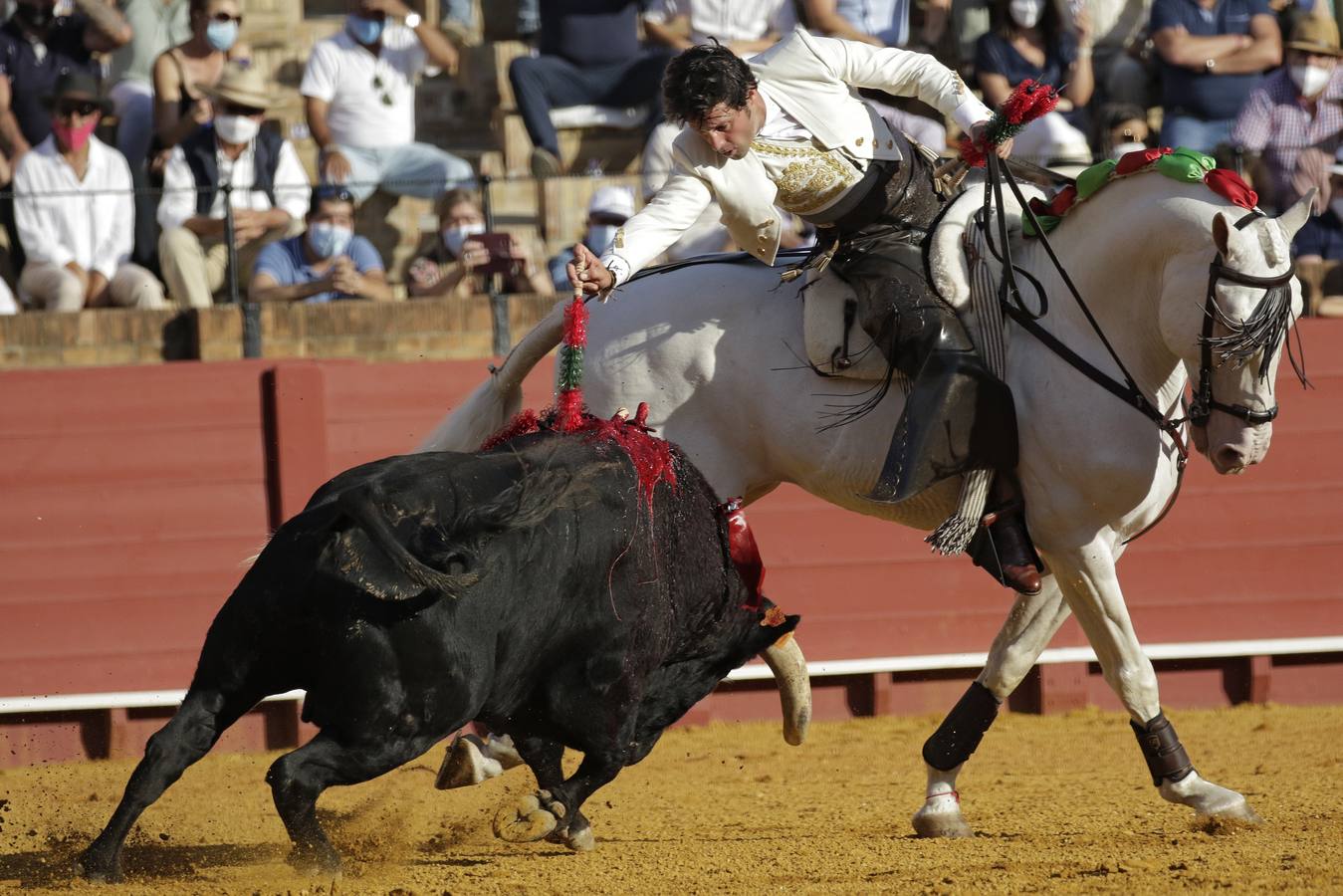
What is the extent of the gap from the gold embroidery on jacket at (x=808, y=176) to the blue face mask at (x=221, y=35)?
16.2 ft

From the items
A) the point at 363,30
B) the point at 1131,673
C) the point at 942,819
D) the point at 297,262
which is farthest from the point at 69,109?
the point at 1131,673

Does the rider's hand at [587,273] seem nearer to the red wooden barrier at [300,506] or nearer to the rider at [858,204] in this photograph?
the rider at [858,204]

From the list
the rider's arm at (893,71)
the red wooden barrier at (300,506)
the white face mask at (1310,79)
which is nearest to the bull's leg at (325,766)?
the rider's arm at (893,71)

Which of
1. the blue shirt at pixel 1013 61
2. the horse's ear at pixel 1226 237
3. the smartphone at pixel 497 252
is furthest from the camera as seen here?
the blue shirt at pixel 1013 61

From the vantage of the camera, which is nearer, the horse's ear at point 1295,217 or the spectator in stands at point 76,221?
the horse's ear at point 1295,217

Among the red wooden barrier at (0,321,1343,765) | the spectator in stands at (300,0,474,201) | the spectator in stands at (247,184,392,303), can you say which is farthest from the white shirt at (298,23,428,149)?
the red wooden barrier at (0,321,1343,765)

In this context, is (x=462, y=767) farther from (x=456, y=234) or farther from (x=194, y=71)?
(x=194, y=71)

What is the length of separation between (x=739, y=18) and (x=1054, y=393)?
5.03m

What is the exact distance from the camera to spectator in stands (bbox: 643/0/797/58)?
29.6 feet

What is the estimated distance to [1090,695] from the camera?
7.39 meters

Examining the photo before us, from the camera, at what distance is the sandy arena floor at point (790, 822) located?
4.06 m

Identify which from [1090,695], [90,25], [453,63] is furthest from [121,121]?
[1090,695]

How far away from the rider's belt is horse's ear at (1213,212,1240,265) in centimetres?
107

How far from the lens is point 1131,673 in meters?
4.57
